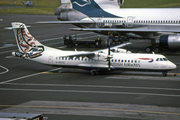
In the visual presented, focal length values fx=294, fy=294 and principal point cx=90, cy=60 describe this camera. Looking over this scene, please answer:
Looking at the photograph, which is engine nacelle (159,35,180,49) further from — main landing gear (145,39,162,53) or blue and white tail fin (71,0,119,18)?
blue and white tail fin (71,0,119,18)

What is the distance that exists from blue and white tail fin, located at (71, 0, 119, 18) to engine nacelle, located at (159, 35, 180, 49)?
13.2m

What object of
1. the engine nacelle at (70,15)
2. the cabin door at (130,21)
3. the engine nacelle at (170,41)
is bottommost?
the engine nacelle at (170,41)

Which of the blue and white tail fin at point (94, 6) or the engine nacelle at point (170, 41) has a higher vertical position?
the blue and white tail fin at point (94, 6)

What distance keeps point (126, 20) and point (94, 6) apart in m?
8.16

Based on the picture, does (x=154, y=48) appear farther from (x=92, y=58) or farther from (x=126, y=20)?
(x=92, y=58)

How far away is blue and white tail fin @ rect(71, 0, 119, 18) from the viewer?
60.9m

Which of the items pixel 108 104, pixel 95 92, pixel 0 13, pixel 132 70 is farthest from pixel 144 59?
pixel 0 13

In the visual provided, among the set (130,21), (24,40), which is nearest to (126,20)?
(130,21)

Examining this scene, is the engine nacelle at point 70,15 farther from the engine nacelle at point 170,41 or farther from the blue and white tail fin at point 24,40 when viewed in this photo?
the blue and white tail fin at point 24,40

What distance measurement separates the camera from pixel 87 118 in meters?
25.5

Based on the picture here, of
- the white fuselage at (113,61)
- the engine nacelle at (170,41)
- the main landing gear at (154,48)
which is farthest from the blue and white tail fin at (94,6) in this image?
the white fuselage at (113,61)

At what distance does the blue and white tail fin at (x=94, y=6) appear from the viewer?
200 ft

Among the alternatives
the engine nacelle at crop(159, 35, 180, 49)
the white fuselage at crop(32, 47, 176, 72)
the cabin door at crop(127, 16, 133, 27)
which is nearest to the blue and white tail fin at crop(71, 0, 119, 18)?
the cabin door at crop(127, 16, 133, 27)

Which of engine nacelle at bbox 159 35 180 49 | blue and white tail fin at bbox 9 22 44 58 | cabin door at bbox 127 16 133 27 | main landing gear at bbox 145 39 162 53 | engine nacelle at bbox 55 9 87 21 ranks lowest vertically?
main landing gear at bbox 145 39 162 53
